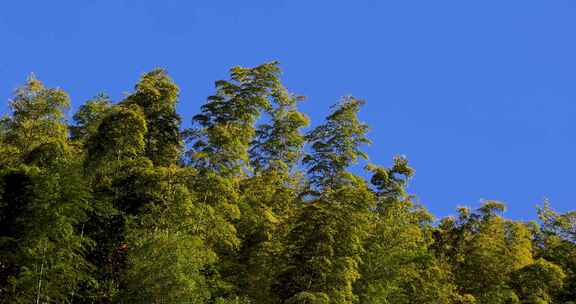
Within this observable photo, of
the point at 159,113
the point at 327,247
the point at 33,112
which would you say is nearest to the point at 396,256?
the point at 327,247

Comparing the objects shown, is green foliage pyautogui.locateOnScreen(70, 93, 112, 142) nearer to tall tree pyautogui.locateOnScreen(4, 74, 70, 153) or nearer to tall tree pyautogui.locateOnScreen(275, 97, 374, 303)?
tall tree pyautogui.locateOnScreen(4, 74, 70, 153)

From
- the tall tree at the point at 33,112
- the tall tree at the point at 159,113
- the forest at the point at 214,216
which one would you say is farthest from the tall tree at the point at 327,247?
the tall tree at the point at 33,112

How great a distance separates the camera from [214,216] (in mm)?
32688

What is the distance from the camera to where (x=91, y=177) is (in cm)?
Result: 3466

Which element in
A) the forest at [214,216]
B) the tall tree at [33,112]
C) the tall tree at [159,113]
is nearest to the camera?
the forest at [214,216]

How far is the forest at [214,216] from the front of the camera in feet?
99.6

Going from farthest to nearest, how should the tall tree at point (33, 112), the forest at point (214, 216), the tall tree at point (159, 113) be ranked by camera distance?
the tall tree at point (33, 112) < the tall tree at point (159, 113) < the forest at point (214, 216)

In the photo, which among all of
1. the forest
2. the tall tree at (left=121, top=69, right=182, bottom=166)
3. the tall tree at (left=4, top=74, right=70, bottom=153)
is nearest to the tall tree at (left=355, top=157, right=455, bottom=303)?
the forest

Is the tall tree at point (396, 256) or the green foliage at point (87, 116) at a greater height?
the green foliage at point (87, 116)

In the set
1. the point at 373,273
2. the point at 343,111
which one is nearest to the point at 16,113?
the point at 343,111

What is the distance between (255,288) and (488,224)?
18097mm

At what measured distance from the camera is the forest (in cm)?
3036

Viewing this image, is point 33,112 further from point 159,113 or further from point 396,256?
point 396,256

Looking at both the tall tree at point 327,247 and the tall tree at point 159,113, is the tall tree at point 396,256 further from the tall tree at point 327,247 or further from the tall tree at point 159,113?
the tall tree at point 159,113
